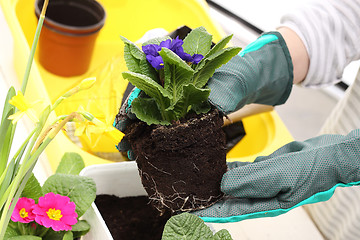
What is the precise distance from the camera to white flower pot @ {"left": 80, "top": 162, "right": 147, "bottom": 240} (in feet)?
2.15

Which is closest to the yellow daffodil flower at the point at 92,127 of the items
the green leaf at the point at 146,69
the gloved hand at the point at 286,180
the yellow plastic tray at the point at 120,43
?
the green leaf at the point at 146,69

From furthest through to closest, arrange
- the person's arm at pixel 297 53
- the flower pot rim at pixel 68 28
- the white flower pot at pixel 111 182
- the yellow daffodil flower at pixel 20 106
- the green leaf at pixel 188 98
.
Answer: the flower pot rim at pixel 68 28, the person's arm at pixel 297 53, the white flower pot at pixel 111 182, the green leaf at pixel 188 98, the yellow daffodil flower at pixel 20 106

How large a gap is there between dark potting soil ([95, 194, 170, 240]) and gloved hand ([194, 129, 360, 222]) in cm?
15

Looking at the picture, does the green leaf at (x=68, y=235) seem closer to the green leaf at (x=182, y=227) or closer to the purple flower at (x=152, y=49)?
the green leaf at (x=182, y=227)

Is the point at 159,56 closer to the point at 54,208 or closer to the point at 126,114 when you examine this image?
the point at 126,114

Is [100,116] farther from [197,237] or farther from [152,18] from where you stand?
[152,18]

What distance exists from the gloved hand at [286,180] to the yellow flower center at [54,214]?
176 millimetres

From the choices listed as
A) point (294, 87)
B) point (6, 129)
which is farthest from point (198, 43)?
point (294, 87)

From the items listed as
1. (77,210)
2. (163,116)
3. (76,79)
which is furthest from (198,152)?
(76,79)

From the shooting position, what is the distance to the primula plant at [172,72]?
21.3 inches

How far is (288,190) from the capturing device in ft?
2.11

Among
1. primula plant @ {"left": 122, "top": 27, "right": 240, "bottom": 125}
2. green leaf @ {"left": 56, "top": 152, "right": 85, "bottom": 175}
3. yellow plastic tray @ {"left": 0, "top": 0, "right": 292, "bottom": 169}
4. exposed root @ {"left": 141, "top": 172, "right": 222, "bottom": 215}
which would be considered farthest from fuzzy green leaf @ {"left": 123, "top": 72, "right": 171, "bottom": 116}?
yellow plastic tray @ {"left": 0, "top": 0, "right": 292, "bottom": 169}

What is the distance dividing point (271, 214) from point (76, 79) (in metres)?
0.63

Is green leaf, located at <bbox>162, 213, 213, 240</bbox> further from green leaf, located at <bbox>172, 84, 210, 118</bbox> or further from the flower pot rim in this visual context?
the flower pot rim
